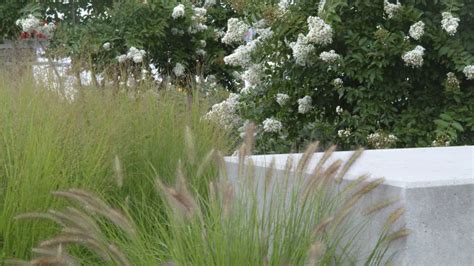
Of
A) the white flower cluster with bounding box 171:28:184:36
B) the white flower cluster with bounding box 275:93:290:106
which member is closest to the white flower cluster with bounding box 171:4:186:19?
the white flower cluster with bounding box 171:28:184:36

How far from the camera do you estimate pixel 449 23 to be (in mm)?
4945

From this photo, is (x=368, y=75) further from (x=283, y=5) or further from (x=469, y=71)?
(x=283, y=5)

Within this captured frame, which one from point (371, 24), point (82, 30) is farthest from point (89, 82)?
point (82, 30)

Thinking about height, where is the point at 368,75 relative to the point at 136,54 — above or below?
below

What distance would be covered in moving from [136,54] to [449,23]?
252cm

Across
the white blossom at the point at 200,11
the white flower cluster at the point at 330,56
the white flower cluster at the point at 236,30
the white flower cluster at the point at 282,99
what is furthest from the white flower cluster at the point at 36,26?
the white flower cluster at the point at 330,56

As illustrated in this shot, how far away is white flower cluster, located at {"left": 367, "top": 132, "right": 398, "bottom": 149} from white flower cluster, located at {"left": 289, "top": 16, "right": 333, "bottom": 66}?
66 cm

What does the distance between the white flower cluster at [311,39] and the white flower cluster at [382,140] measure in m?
0.66

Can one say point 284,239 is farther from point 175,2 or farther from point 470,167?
point 175,2

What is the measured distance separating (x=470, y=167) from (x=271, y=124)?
2572 millimetres

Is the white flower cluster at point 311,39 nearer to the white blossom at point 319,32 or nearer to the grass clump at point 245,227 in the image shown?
the white blossom at point 319,32

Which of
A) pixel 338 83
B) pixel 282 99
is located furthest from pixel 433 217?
pixel 282 99

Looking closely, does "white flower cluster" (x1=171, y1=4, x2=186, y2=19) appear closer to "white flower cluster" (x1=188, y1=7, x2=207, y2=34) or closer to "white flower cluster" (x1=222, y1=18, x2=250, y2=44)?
"white flower cluster" (x1=188, y1=7, x2=207, y2=34)

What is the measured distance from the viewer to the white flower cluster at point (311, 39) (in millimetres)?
5113
